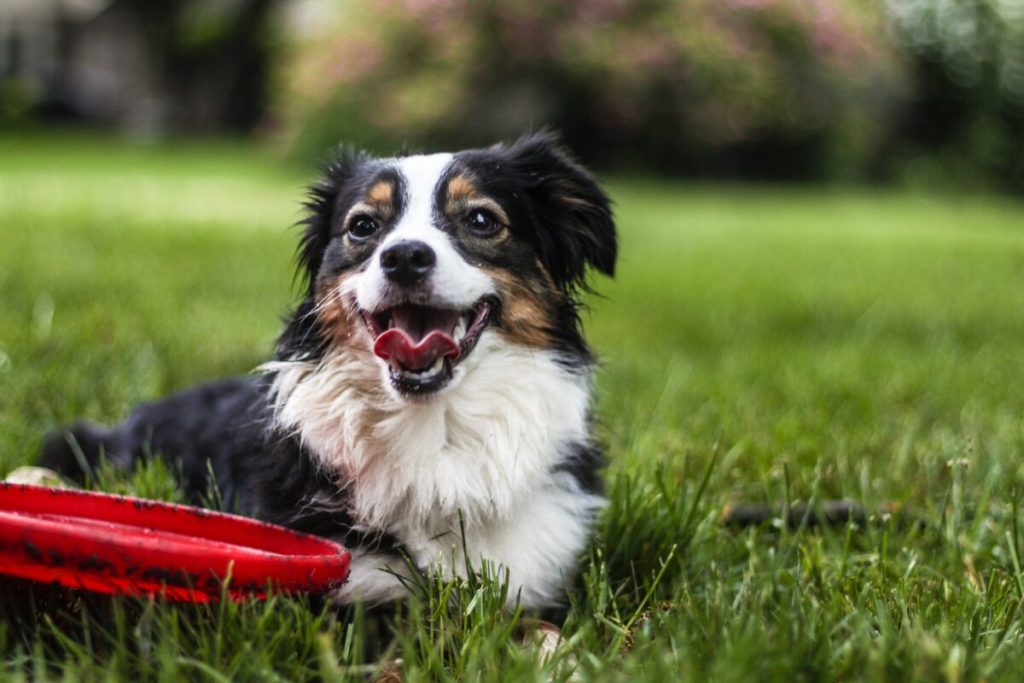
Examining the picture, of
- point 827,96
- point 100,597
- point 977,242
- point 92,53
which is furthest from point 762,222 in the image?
point 92,53

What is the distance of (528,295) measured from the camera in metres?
2.54

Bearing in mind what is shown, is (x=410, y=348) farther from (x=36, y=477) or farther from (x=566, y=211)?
(x=36, y=477)

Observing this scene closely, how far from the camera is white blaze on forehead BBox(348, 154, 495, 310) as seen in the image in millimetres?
2312

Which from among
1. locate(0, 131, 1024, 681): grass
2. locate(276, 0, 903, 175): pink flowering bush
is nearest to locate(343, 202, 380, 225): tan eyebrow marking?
locate(0, 131, 1024, 681): grass

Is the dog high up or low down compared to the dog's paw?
up

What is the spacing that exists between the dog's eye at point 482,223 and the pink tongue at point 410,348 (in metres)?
0.32

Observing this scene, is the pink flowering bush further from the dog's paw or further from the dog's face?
the dog's paw

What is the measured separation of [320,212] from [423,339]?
0.64m

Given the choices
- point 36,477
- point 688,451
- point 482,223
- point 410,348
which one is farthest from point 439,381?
point 36,477

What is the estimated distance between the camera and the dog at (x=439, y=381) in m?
2.32

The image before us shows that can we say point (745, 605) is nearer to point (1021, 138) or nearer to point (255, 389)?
point (255, 389)

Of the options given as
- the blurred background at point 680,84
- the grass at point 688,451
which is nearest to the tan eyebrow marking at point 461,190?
the grass at point 688,451

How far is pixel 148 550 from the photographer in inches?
70.1

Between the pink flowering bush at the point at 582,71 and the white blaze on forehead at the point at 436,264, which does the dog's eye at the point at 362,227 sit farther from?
the pink flowering bush at the point at 582,71
